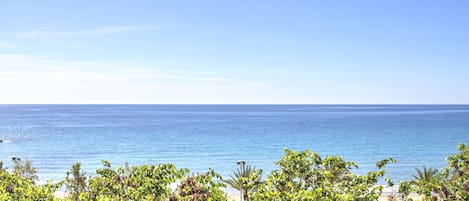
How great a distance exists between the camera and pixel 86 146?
266ft

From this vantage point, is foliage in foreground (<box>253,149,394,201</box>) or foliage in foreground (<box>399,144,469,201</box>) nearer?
foliage in foreground (<box>253,149,394,201</box>)

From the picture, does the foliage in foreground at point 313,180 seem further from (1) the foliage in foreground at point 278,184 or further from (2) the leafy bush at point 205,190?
(2) the leafy bush at point 205,190

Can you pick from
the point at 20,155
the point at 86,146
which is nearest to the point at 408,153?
the point at 86,146

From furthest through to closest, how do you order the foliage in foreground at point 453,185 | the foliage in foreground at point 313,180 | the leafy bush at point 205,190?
1. the foliage in foreground at point 453,185
2. the leafy bush at point 205,190
3. the foliage in foreground at point 313,180

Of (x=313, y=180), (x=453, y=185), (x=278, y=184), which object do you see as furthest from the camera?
(x=453, y=185)

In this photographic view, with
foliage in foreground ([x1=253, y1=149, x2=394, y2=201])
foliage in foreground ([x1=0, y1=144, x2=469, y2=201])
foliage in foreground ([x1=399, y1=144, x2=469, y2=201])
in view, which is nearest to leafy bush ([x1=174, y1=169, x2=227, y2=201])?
foliage in foreground ([x1=0, y1=144, x2=469, y2=201])

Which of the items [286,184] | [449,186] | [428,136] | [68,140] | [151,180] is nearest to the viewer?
[286,184]

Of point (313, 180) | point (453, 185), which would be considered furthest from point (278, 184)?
point (453, 185)

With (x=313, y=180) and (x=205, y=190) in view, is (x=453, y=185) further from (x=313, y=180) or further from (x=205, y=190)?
(x=205, y=190)

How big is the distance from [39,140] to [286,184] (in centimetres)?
9192

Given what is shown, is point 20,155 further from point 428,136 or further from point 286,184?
point 428,136

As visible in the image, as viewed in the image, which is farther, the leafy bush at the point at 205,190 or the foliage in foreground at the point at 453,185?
the foliage in foreground at the point at 453,185

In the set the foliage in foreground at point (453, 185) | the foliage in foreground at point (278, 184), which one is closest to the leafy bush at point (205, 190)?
the foliage in foreground at point (278, 184)

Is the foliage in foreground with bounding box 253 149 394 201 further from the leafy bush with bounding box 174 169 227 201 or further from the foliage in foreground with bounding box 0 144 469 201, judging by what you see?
the leafy bush with bounding box 174 169 227 201
